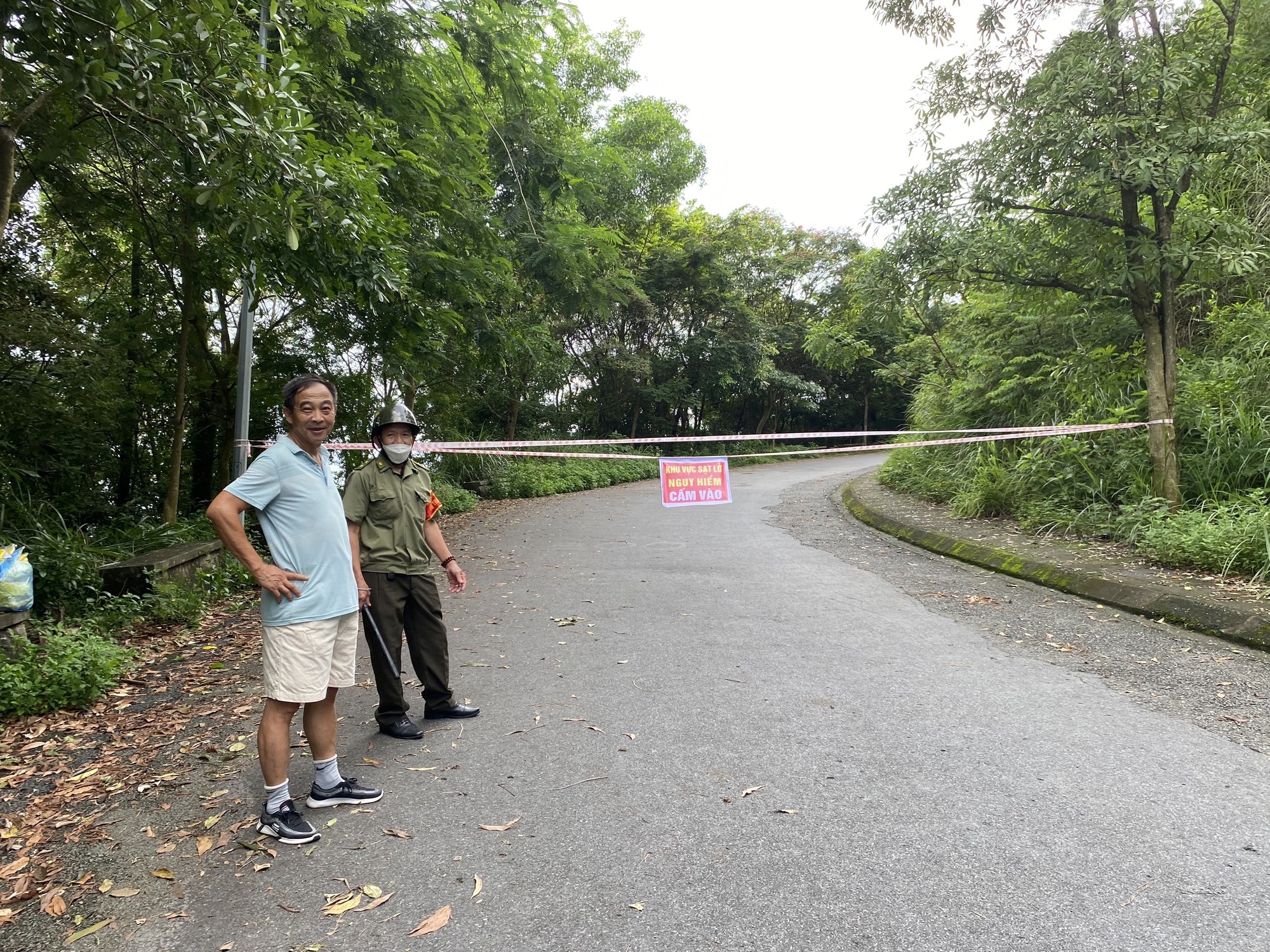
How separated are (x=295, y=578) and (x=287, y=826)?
96 centimetres

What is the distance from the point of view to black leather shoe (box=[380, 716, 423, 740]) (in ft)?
12.9

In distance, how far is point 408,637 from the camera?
4152 mm

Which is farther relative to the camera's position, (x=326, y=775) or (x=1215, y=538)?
(x=1215, y=538)

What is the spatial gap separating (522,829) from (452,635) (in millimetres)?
3101

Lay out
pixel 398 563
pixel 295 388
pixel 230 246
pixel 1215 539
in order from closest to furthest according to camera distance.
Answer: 1. pixel 295 388
2. pixel 398 563
3. pixel 230 246
4. pixel 1215 539

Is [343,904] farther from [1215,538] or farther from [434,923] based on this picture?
[1215,538]

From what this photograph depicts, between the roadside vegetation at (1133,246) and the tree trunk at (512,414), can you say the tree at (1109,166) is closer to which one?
the roadside vegetation at (1133,246)

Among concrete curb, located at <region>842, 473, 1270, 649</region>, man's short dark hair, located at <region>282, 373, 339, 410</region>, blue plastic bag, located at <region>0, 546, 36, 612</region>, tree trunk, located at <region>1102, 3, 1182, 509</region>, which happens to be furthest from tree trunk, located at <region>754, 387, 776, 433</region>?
man's short dark hair, located at <region>282, 373, 339, 410</region>

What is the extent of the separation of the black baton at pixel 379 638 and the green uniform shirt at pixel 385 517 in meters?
0.26

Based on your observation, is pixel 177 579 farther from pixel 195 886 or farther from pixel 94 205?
pixel 195 886

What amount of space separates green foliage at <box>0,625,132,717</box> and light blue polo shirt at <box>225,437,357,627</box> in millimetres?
2285

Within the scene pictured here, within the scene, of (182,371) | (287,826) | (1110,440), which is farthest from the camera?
(182,371)

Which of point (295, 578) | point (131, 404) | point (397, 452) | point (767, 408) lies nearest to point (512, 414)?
point (131, 404)

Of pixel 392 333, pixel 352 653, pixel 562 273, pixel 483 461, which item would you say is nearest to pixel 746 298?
pixel 483 461
